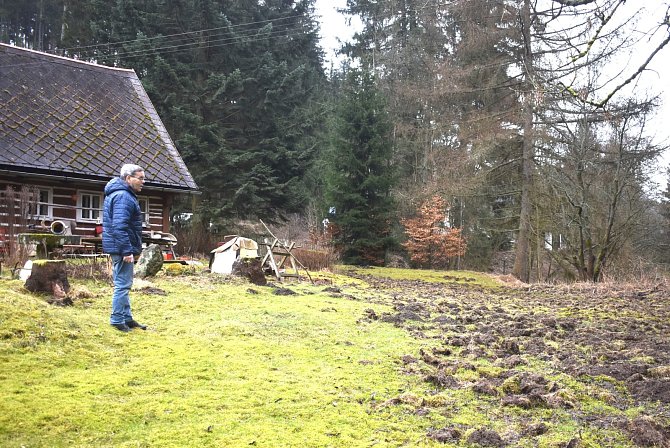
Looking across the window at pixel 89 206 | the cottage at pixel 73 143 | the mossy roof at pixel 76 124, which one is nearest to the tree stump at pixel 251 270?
the cottage at pixel 73 143

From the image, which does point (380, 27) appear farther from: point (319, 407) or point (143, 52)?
point (319, 407)

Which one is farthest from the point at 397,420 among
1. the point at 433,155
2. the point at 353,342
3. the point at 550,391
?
the point at 433,155

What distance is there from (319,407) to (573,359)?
303cm

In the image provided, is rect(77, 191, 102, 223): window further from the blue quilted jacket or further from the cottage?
the blue quilted jacket

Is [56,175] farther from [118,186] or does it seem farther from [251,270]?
[118,186]

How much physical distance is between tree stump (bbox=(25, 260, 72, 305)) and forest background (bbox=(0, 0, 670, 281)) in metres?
13.4

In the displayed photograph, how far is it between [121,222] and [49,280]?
6.11ft

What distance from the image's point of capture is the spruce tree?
→ 23.1 meters

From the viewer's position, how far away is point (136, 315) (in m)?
6.58

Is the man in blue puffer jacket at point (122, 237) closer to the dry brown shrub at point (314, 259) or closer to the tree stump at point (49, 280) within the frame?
the tree stump at point (49, 280)

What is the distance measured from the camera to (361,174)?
916 inches

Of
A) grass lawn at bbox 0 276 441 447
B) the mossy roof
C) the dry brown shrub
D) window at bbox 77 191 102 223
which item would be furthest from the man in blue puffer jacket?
the dry brown shrub

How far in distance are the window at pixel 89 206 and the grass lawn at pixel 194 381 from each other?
30.8 ft

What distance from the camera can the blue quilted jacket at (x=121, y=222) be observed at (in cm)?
548
